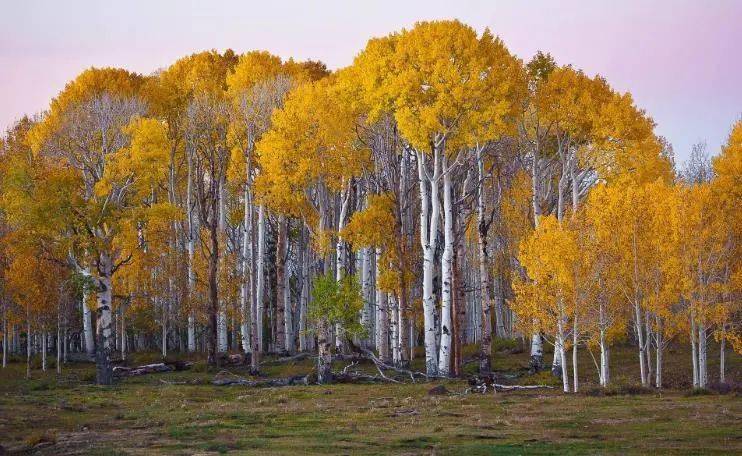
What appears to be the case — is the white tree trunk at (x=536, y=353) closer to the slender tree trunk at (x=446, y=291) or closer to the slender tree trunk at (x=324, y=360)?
the slender tree trunk at (x=446, y=291)

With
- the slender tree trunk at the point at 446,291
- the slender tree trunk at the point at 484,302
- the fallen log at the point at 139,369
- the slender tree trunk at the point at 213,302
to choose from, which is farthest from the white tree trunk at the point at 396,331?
the fallen log at the point at 139,369

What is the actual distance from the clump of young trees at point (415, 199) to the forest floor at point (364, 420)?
12.8 ft

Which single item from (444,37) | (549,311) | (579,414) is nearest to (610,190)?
(549,311)

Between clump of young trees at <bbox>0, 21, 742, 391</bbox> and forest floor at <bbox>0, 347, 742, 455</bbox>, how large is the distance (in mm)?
3915

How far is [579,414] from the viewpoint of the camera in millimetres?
29328

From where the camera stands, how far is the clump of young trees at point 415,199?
139 feet

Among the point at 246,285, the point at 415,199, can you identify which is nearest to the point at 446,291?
the point at 415,199

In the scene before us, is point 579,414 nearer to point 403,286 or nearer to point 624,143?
point 403,286

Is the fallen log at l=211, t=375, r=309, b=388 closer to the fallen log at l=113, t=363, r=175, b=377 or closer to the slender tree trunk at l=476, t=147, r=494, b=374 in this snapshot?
the fallen log at l=113, t=363, r=175, b=377

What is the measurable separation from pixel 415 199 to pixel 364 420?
119 feet

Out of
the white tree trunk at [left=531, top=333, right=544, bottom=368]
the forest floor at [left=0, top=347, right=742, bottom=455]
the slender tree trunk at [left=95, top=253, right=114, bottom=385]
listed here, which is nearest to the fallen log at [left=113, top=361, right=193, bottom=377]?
the slender tree trunk at [left=95, top=253, right=114, bottom=385]

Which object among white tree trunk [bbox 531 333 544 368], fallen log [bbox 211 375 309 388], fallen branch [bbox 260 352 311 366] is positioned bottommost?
fallen log [bbox 211 375 309 388]

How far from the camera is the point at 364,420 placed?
2936 centimetres

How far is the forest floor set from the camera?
23.0 meters
